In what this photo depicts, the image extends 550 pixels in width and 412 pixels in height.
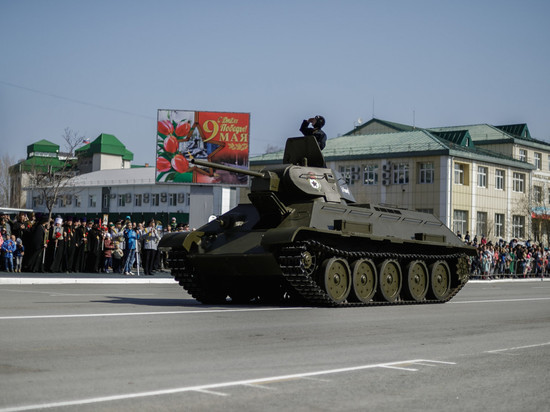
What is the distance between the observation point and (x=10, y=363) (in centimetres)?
820

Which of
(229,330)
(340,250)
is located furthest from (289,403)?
(340,250)

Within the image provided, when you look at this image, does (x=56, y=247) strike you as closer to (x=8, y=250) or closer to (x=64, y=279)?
(x=8, y=250)

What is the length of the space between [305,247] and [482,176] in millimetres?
58526

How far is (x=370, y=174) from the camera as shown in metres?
73.4

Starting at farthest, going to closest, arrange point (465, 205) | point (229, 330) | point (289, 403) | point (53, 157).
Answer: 1. point (53, 157)
2. point (465, 205)
3. point (229, 330)
4. point (289, 403)

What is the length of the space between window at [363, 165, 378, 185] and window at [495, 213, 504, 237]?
35.8ft

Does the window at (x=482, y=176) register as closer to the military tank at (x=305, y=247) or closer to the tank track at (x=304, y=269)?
the military tank at (x=305, y=247)

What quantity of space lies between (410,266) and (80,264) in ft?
48.2

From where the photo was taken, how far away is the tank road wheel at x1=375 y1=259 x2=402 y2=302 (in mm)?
18172

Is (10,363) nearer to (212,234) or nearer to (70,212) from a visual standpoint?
(212,234)

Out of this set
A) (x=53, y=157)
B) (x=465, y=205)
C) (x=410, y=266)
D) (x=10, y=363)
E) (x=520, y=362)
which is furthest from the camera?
(x=53, y=157)

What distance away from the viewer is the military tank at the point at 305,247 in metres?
16.4

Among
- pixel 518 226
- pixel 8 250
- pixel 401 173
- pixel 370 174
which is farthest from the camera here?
pixel 518 226

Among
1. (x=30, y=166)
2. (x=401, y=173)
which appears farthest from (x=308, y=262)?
(x=30, y=166)
